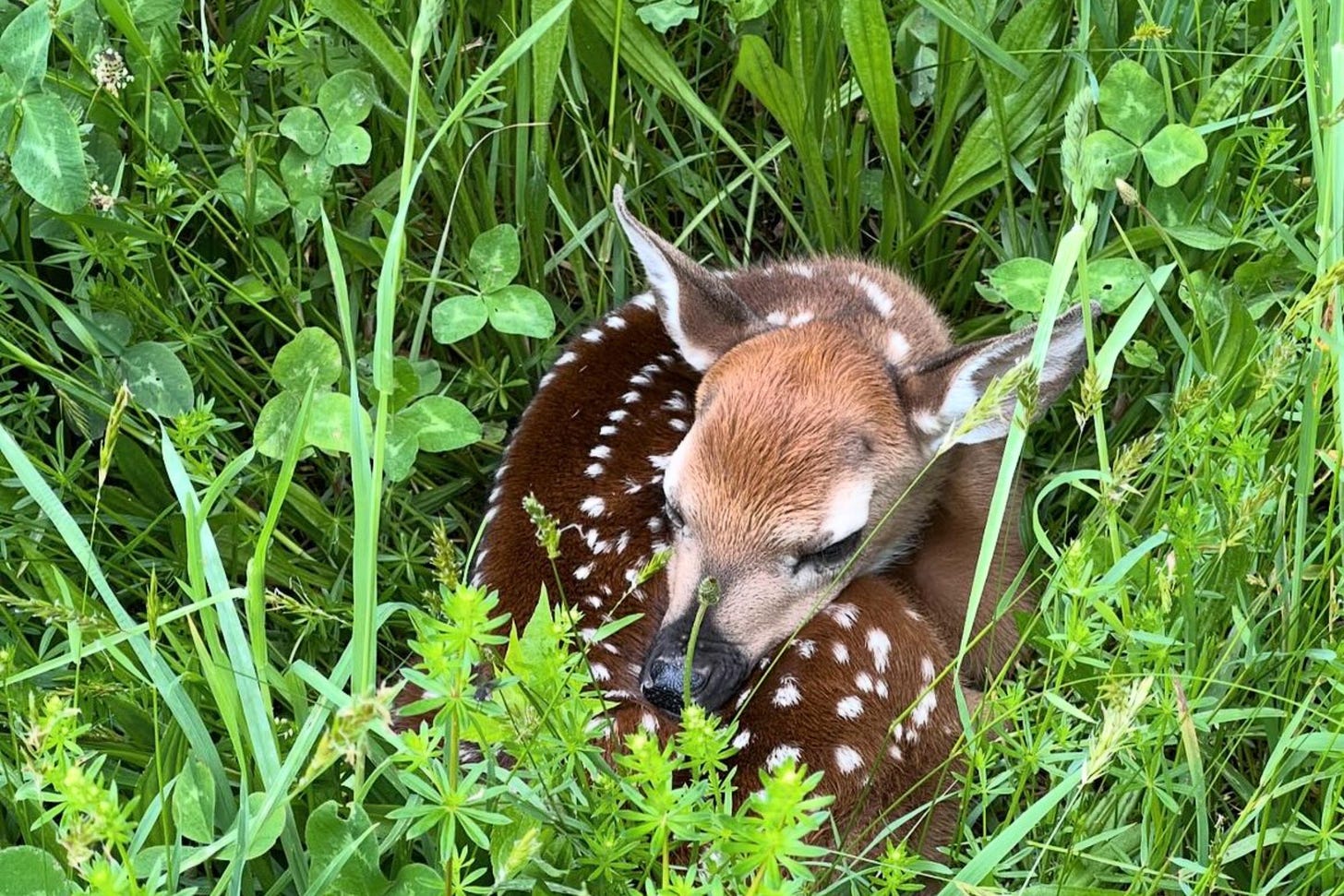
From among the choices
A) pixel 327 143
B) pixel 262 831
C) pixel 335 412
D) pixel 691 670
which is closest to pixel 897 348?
pixel 691 670

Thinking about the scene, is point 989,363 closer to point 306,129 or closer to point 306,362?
point 306,362

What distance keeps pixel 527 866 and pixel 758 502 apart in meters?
1.02

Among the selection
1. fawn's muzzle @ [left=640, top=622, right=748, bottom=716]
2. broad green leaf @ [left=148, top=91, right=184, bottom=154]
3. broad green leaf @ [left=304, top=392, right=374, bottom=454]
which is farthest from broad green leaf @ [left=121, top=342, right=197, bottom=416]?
fawn's muzzle @ [left=640, top=622, right=748, bottom=716]

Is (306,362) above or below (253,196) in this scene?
below

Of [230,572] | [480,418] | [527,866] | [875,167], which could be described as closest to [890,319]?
[875,167]

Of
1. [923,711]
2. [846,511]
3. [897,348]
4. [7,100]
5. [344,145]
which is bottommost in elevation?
[923,711]

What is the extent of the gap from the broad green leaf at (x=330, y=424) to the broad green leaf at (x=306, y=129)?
544mm

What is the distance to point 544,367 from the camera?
11.3ft

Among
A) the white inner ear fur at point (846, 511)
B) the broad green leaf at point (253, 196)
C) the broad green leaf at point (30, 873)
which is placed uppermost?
the broad green leaf at point (253, 196)

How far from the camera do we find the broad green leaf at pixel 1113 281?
10.1 ft

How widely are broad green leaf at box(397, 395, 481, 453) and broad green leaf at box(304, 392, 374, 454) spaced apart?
171 mm

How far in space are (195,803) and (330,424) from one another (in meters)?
1.01

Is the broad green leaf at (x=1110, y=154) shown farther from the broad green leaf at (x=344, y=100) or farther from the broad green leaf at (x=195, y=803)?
the broad green leaf at (x=195, y=803)

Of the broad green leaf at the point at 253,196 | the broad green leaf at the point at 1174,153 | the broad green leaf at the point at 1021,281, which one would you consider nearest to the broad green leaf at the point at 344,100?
the broad green leaf at the point at 253,196
